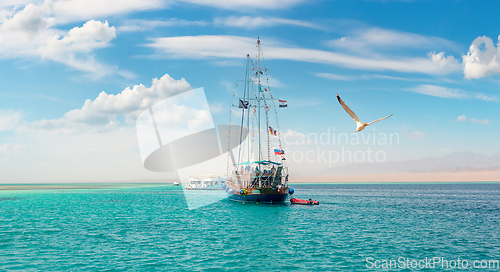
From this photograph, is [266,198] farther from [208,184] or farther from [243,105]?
[208,184]

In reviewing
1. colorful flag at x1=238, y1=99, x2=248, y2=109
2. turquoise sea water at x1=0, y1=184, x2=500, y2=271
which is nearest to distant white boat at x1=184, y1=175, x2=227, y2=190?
colorful flag at x1=238, y1=99, x2=248, y2=109

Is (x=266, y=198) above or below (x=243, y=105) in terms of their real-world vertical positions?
below

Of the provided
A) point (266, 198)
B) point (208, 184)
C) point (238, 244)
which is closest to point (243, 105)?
point (266, 198)

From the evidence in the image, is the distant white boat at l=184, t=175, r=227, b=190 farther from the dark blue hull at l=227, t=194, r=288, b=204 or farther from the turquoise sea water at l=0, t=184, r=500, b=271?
the turquoise sea water at l=0, t=184, r=500, b=271

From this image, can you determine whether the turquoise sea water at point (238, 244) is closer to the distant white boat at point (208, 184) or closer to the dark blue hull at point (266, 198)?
the dark blue hull at point (266, 198)

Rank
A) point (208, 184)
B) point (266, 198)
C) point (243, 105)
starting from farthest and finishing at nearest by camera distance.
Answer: point (208, 184), point (243, 105), point (266, 198)

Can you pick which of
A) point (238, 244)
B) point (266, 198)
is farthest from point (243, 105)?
point (238, 244)

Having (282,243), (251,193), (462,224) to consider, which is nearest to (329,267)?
(282,243)

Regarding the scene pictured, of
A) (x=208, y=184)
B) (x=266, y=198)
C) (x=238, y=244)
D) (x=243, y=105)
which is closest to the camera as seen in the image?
(x=238, y=244)

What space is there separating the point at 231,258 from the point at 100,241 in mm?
14203

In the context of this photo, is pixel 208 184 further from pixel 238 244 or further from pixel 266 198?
pixel 238 244

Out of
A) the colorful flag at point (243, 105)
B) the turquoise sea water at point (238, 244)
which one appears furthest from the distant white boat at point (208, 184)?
the turquoise sea water at point (238, 244)

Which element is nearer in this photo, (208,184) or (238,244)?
(238,244)

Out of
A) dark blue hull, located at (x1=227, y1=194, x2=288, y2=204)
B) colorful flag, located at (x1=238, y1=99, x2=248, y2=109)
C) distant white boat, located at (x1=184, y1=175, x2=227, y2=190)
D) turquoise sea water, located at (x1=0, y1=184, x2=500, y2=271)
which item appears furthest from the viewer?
distant white boat, located at (x1=184, y1=175, x2=227, y2=190)
